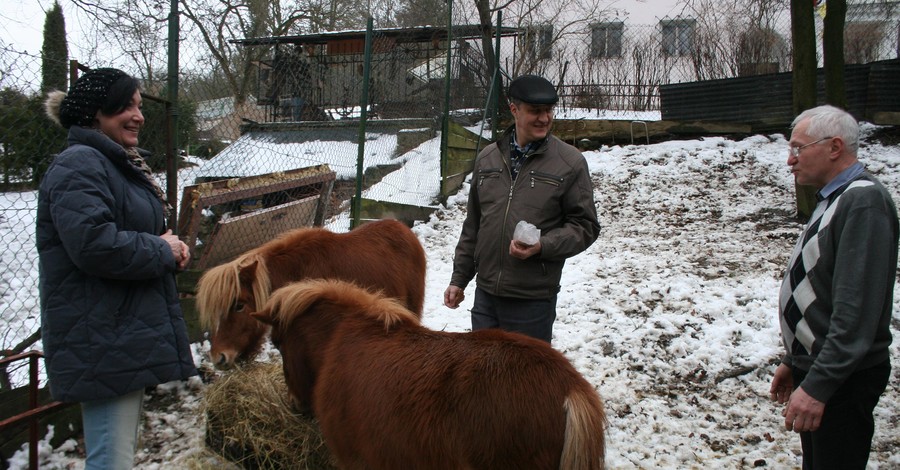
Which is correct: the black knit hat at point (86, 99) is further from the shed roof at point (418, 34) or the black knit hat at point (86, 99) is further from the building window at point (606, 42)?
the building window at point (606, 42)

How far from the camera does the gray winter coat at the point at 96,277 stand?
2018 mm

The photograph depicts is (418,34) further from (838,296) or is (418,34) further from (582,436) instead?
(582,436)

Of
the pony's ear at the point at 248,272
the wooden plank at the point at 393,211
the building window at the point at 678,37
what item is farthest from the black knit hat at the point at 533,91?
the building window at the point at 678,37

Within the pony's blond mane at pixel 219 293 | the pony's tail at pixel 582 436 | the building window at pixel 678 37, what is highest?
the building window at pixel 678 37

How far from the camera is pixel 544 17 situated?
16.4m

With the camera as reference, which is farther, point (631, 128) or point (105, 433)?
point (631, 128)

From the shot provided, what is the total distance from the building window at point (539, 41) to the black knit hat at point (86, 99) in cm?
1351

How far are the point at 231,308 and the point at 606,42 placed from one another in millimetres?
14931

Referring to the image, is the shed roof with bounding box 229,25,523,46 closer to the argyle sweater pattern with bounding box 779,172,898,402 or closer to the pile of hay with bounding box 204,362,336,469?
the pile of hay with bounding box 204,362,336,469

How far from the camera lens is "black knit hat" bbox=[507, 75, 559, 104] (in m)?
2.74

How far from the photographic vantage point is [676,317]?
5.40 m

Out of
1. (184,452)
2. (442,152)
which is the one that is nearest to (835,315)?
(184,452)

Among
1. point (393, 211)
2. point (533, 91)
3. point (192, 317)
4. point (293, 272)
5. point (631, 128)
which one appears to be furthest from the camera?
point (631, 128)

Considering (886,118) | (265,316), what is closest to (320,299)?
(265,316)
